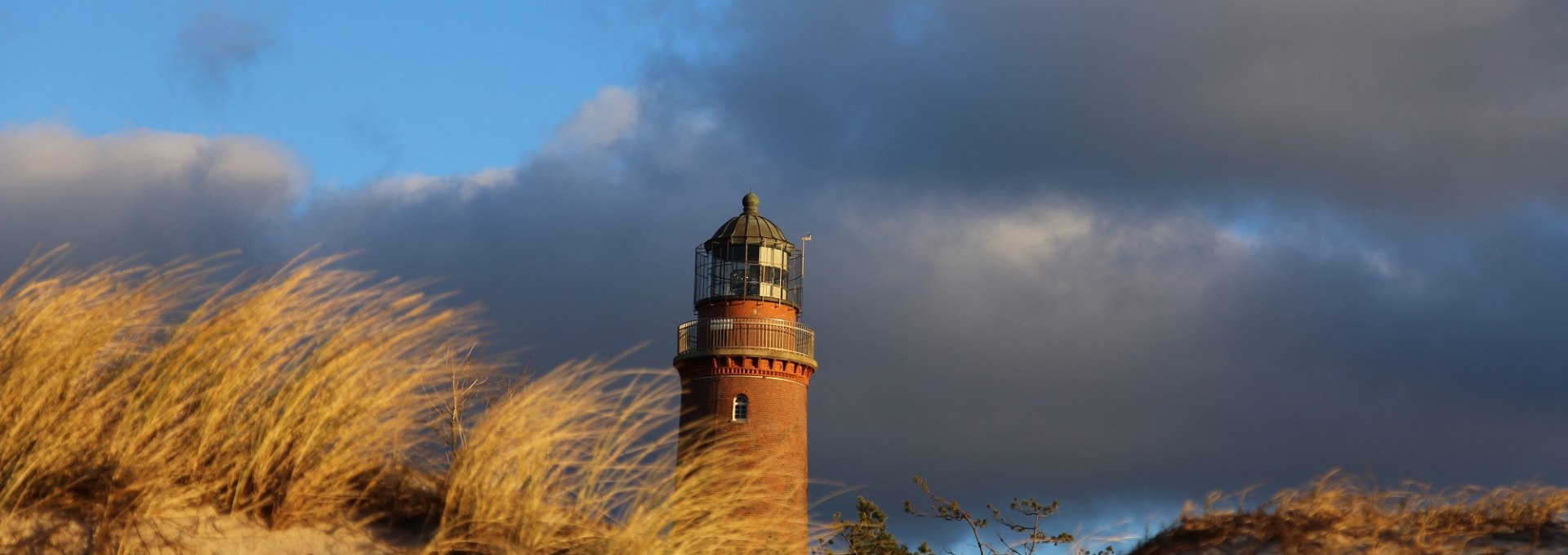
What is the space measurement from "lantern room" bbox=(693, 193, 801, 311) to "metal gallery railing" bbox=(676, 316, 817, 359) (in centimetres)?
54

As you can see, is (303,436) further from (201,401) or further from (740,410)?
(740,410)

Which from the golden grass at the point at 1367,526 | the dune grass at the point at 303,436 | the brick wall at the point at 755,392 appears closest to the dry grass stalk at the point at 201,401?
the dune grass at the point at 303,436

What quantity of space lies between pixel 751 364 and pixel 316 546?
2641 cm

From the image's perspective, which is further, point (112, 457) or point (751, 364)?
point (751, 364)

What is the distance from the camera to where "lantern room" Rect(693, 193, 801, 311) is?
33406 mm

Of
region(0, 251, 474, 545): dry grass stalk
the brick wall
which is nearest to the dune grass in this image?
region(0, 251, 474, 545): dry grass stalk

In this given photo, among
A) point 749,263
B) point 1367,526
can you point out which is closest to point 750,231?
point 749,263

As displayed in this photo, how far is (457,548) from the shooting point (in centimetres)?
648

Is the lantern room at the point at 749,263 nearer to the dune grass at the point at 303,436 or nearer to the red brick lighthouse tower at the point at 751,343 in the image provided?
the red brick lighthouse tower at the point at 751,343

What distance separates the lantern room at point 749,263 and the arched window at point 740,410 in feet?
7.71

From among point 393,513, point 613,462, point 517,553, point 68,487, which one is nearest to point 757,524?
point 613,462

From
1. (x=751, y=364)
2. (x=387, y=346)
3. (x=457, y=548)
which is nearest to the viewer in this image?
(x=457, y=548)

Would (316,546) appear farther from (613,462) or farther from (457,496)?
→ (613,462)

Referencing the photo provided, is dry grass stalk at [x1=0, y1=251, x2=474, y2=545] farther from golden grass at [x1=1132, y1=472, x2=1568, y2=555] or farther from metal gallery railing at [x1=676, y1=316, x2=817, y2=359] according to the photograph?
metal gallery railing at [x1=676, y1=316, x2=817, y2=359]
